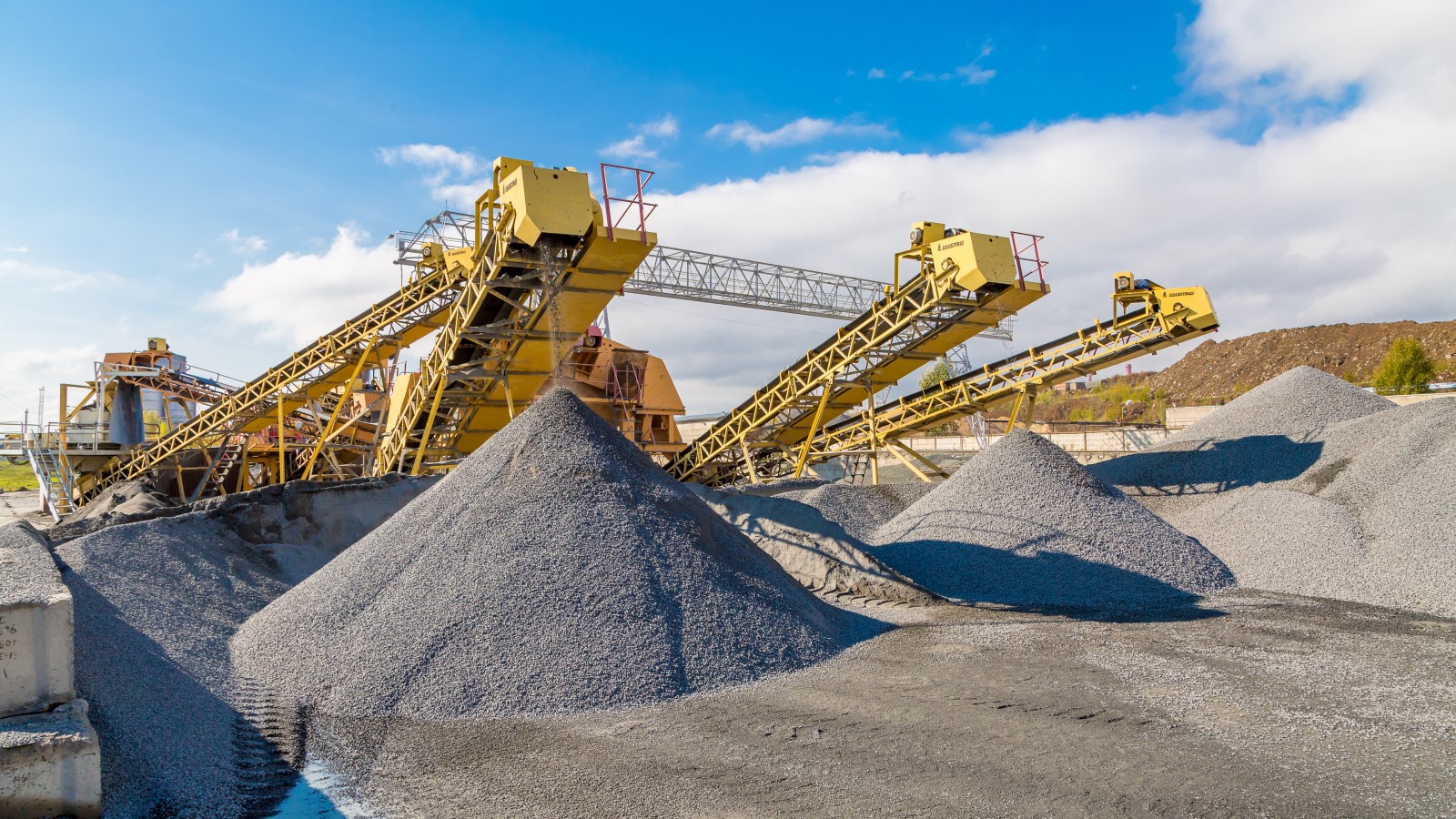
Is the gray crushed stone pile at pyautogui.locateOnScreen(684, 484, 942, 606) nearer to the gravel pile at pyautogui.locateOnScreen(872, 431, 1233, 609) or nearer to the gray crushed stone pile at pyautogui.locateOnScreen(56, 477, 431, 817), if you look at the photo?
the gravel pile at pyautogui.locateOnScreen(872, 431, 1233, 609)

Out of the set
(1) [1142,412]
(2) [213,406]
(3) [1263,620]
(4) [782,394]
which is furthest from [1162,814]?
(1) [1142,412]

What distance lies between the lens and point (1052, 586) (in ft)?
30.6

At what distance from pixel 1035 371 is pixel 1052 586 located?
15.9 ft

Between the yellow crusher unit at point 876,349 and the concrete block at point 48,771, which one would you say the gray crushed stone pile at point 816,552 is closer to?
the yellow crusher unit at point 876,349

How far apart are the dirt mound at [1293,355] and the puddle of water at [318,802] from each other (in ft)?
132

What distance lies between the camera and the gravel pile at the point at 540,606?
18.1 feet

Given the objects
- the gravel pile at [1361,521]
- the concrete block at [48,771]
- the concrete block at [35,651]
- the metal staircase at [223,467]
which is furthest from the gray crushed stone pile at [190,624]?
the gravel pile at [1361,521]

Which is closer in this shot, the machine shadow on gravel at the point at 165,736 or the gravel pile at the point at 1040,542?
the machine shadow on gravel at the point at 165,736

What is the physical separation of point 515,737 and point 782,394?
8720mm

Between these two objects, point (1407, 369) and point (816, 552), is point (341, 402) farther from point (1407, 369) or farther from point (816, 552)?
point (1407, 369)

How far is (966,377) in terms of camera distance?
14.0 metres

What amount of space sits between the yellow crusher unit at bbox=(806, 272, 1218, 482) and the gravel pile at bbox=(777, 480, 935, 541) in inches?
24.1

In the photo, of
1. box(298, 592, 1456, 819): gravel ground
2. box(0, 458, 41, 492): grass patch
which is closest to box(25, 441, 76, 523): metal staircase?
box(298, 592, 1456, 819): gravel ground

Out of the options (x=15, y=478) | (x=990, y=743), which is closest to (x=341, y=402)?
(x=990, y=743)
